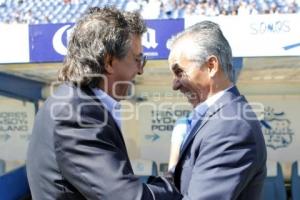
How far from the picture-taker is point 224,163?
1369 mm

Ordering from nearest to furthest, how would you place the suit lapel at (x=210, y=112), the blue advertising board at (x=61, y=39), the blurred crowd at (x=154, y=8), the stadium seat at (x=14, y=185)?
1. the suit lapel at (x=210, y=112)
2. the blue advertising board at (x=61, y=39)
3. the stadium seat at (x=14, y=185)
4. the blurred crowd at (x=154, y=8)

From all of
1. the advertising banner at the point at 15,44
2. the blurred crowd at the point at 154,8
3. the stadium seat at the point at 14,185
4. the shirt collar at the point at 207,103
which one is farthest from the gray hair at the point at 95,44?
the blurred crowd at the point at 154,8

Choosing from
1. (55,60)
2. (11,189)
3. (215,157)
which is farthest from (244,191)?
(11,189)

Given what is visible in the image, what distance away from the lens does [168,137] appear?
9.07 meters

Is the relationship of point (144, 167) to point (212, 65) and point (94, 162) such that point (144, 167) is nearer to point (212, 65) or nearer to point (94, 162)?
point (212, 65)

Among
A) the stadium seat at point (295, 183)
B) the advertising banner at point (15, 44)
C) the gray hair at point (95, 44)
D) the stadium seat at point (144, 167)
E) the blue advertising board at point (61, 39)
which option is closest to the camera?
the gray hair at point (95, 44)

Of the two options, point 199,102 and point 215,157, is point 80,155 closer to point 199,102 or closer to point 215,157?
point 215,157

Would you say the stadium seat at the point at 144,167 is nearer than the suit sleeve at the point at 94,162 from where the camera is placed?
No

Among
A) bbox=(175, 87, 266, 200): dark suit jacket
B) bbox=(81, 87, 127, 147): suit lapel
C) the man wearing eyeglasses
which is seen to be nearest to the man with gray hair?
bbox=(175, 87, 266, 200): dark suit jacket

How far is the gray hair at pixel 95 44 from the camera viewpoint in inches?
53.2

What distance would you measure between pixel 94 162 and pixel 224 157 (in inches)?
14.9

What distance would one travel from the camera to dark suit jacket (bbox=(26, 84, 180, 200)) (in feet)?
4.03

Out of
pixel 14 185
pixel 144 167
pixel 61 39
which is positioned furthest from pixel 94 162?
pixel 144 167

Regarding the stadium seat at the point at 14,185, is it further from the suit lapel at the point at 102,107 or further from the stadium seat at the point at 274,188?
the suit lapel at the point at 102,107
